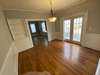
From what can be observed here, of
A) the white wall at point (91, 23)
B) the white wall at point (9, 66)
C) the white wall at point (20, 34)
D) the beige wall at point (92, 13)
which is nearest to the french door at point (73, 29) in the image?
the white wall at point (91, 23)

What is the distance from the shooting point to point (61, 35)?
5352 mm

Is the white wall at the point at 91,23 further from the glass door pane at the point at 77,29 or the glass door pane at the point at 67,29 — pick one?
the glass door pane at the point at 67,29

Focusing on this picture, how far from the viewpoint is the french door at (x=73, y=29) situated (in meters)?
4.02

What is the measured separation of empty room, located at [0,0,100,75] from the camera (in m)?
2.22

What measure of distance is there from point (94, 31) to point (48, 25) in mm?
3230

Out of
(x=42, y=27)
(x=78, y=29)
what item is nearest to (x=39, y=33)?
(x=42, y=27)

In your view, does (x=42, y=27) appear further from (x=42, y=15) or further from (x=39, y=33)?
(x=42, y=15)

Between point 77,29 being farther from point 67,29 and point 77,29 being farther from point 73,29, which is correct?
point 67,29

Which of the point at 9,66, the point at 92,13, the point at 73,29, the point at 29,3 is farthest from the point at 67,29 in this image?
the point at 9,66

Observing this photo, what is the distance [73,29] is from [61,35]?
1205 millimetres

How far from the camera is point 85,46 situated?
144 inches

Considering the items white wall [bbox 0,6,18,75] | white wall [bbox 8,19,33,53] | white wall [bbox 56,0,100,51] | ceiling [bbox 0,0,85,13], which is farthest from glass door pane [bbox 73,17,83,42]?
white wall [bbox 0,6,18,75]

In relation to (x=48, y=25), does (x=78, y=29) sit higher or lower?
lower

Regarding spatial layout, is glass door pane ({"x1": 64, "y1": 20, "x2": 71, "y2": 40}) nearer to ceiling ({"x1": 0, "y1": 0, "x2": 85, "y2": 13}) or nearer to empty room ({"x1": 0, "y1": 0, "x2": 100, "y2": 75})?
empty room ({"x1": 0, "y1": 0, "x2": 100, "y2": 75})
